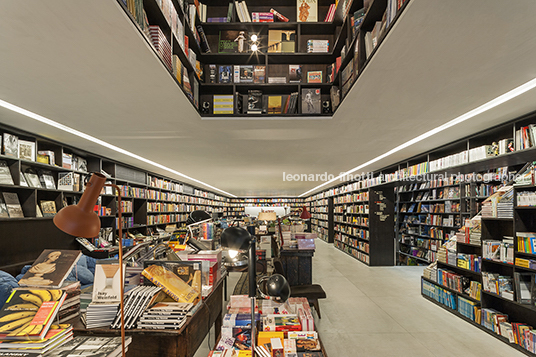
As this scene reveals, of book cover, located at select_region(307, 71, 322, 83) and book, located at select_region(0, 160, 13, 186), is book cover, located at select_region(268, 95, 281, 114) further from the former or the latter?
book, located at select_region(0, 160, 13, 186)

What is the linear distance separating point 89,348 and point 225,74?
9.34 ft

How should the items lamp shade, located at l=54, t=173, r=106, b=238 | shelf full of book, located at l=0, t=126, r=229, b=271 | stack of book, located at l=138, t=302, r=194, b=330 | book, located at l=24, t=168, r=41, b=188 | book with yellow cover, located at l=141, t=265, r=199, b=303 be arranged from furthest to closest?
book, located at l=24, t=168, r=41, b=188, shelf full of book, located at l=0, t=126, r=229, b=271, book with yellow cover, located at l=141, t=265, r=199, b=303, stack of book, located at l=138, t=302, r=194, b=330, lamp shade, located at l=54, t=173, r=106, b=238

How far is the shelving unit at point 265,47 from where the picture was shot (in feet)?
7.27

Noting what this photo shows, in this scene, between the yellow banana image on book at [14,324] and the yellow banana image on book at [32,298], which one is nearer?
the yellow banana image on book at [14,324]

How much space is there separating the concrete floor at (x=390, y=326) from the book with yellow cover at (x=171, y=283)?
128cm

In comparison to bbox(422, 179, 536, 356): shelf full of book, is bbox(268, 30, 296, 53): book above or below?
above

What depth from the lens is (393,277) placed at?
586 cm

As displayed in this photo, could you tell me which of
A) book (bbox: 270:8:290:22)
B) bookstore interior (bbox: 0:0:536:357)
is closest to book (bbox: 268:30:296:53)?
bookstore interior (bbox: 0:0:536:357)

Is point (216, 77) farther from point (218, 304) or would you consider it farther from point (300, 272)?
point (300, 272)

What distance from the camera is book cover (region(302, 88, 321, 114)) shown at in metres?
3.07

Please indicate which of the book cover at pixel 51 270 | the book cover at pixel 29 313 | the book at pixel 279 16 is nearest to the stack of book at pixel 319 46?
the book at pixel 279 16

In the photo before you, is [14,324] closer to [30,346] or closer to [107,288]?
[30,346]

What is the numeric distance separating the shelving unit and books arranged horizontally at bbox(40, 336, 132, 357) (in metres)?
1.74

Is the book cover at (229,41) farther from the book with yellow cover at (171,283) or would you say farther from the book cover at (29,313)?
the book cover at (29,313)
